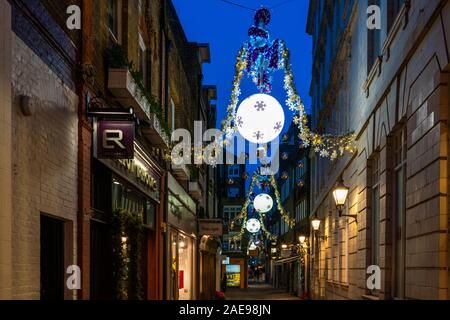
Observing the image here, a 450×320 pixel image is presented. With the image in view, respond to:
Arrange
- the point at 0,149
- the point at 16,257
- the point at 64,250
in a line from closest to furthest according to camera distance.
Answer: the point at 0,149 < the point at 16,257 < the point at 64,250

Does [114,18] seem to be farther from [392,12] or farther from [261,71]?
[392,12]

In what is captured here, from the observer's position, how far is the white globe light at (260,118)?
12.1 metres

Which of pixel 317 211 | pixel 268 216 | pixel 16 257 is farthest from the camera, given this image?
pixel 268 216

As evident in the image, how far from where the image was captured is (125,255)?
41.5 feet

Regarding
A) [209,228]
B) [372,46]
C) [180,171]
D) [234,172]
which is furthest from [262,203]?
[234,172]

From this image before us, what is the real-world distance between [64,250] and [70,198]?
73cm

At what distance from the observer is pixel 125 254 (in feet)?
41.9

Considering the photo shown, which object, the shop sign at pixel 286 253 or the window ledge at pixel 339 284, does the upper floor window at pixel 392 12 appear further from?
the shop sign at pixel 286 253

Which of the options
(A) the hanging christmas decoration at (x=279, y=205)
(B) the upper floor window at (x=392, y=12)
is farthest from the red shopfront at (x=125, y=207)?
(A) the hanging christmas decoration at (x=279, y=205)

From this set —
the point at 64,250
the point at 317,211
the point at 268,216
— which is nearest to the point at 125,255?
the point at 64,250

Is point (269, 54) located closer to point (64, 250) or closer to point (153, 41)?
point (153, 41)

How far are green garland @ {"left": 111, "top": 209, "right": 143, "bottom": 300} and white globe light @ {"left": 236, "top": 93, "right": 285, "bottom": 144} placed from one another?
9.37ft

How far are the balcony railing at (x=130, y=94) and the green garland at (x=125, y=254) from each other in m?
2.05

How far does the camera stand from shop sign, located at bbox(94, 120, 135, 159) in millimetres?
10672
